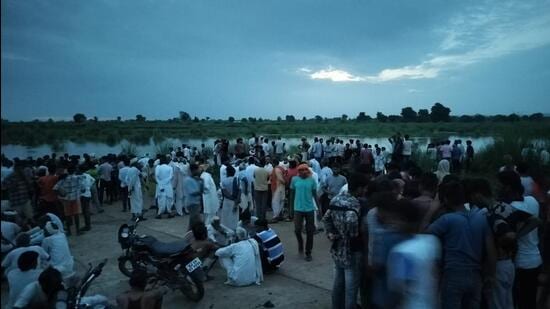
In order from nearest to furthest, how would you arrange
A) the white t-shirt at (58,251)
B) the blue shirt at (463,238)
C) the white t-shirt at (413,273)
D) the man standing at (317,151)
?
the white t-shirt at (413,273) → the blue shirt at (463,238) → the white t-shirt at (58,251) → the man standing at (317,151)

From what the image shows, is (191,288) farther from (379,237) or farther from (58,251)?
(379,237)

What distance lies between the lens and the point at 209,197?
29.5 ft

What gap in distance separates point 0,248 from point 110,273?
556cm

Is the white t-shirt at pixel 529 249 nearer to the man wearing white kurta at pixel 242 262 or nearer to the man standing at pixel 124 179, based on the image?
the man wearing white kurta at pixel 242 262

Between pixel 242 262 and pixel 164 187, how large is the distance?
5.26 m

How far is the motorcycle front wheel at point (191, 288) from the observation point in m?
5.70

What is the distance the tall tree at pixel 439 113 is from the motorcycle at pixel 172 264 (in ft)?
258

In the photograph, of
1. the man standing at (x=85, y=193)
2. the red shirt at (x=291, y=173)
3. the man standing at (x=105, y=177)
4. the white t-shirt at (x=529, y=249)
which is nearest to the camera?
the white t-shirt at (x=529, y=249)

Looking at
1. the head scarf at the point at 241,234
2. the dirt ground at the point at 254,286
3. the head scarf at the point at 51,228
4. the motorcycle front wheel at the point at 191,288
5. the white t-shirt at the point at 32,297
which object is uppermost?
the head scarf at the point at 51,228

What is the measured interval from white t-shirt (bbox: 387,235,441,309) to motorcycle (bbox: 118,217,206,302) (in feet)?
11.2

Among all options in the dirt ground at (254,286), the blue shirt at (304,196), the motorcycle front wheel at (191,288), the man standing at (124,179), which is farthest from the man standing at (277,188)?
the motorcycle front wheel at (191,288)

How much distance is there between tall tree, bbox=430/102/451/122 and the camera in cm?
7744

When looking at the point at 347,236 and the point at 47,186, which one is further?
the point at 47,186

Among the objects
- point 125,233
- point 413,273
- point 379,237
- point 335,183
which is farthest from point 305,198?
point 413,273
